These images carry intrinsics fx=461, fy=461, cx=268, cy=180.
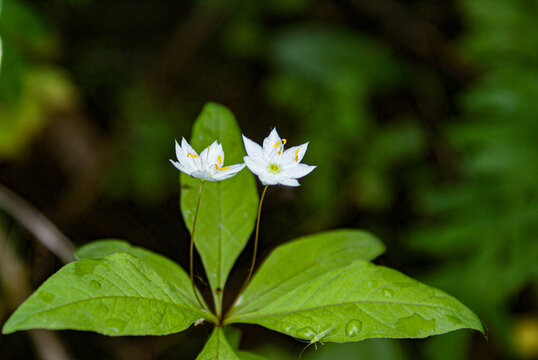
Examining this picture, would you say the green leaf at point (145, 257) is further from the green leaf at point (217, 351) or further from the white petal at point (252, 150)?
the white petal at point (252, 150)

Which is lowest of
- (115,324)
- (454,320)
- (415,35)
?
(454,320)

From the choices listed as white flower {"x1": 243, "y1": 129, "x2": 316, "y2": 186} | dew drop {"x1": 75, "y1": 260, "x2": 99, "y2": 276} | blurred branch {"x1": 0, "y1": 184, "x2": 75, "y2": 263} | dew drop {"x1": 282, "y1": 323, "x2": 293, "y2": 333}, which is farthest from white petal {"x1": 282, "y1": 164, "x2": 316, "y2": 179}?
blurred branch {"x1": 0, "y1": 184, "x2": 75, "y2": 263}

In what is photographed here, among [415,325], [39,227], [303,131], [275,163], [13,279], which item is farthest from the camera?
[303,131]

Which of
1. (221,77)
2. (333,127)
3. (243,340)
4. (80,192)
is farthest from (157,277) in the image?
(221,77)

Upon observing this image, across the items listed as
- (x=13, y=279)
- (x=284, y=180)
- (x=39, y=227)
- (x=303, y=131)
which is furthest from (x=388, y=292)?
(x=303, y=131)

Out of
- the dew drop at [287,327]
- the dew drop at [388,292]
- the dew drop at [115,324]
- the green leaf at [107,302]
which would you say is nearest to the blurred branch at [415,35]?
the dew drop at [388,292]

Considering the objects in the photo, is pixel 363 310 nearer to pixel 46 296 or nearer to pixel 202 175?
pixel 202 175
